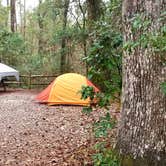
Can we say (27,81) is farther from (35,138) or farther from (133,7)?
(133,7)

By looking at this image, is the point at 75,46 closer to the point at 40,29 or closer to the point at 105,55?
the point at 40,29

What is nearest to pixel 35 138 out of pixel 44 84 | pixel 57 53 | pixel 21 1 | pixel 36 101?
pixel 36 101

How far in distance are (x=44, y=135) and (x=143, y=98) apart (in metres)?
3.25

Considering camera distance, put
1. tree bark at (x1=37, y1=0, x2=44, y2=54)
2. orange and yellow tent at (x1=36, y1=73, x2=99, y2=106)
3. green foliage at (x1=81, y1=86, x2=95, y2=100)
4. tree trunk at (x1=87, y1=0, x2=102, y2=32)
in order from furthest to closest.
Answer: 1. tree bark at (x1=37, y1=0, x2=44, y2=54)
2. tree trunk at (x1=87, y1=0, x2=102, y2=32)
3. orange and yellow tent at (x1=36, y1=73, x2=99, y2=106)
4. green foliage at (x1=81, y1=86, x2=95, y2=100)

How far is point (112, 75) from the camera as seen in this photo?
4.72 metres

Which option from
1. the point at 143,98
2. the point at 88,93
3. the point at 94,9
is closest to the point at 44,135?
the point at 88,93

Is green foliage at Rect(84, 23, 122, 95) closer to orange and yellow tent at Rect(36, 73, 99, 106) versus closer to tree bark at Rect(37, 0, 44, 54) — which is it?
orange and yellow tent at Rect(36, 73, 99, 106)

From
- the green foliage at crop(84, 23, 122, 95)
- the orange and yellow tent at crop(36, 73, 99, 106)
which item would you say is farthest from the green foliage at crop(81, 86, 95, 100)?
the orange and yellow tent at crop(36, 73, 99, 106)

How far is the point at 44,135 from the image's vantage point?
6383 millimetres

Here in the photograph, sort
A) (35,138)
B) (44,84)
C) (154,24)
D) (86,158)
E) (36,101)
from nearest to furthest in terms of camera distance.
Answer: (154,24) → (86,158) → (35,138) → (36,101) → (44,84)

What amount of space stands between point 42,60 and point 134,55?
13.9 meters

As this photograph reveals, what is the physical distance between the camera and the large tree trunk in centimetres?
339

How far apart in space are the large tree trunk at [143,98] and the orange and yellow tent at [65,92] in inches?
248

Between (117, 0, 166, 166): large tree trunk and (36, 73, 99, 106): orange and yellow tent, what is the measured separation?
6297 millimetres
